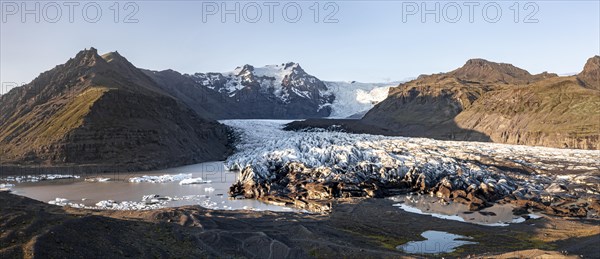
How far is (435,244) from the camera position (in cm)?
2045

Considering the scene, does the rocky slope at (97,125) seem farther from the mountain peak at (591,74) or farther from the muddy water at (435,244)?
the mountain peak at (591,74)

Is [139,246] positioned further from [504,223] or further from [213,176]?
[213,176]

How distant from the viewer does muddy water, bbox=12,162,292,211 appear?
31.0 meters

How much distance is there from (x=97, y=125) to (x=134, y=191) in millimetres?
19046

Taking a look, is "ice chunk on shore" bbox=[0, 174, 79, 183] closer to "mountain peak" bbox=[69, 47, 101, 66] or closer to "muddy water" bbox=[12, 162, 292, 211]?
"muddy water" bbox=[12, 162, 292, 211]

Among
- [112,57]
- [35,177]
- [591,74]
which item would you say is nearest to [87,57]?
[112,57]

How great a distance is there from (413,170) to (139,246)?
89.5 feet

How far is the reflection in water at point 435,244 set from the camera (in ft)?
63.1

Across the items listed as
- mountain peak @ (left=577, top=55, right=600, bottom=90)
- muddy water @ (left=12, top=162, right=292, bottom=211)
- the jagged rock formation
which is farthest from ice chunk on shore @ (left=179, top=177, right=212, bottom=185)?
the jagged rock formation

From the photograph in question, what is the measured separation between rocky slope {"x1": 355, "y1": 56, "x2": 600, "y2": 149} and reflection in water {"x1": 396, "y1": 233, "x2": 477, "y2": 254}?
51.3 metres

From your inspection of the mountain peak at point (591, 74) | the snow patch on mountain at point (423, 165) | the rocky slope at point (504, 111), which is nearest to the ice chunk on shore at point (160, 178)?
the snow patch on mountain at point (423, 165)

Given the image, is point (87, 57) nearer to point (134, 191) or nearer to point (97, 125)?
Answer: point (97, 125)

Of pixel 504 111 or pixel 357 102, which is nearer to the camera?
pixel 504 111

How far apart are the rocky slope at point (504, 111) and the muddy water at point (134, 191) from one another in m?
50.0
